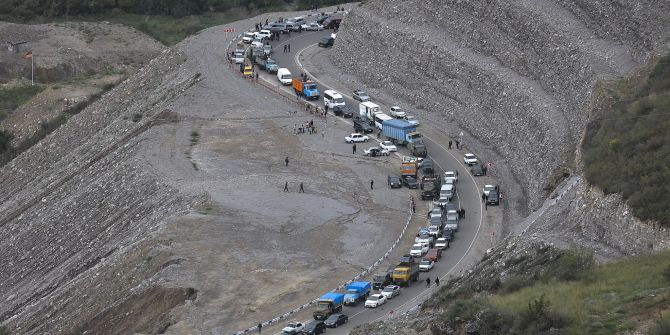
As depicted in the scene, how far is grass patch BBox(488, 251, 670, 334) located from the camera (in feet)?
112

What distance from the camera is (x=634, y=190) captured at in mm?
45312

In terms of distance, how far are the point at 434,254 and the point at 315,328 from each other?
10364 millimetres

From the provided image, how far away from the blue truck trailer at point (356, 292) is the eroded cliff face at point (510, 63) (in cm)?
1193

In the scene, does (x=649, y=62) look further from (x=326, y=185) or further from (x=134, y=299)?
(x=134, y=299)

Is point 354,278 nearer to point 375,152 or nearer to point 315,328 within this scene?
point 315,328

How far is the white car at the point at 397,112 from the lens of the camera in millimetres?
81625

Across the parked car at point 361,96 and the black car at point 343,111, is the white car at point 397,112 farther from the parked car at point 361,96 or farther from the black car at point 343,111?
the parked car at point 361,96

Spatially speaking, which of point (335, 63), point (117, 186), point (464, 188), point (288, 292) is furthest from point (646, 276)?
point (335, 63)

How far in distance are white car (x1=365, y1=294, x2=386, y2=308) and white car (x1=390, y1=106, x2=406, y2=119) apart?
30171 millimetres

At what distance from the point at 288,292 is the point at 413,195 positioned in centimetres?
1571

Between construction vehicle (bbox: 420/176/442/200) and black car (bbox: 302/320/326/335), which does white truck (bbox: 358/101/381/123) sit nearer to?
construction vehicle (bbox: 420/176/442/200)

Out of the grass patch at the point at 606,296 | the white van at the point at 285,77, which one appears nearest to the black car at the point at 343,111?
the white van at the point at 285,77

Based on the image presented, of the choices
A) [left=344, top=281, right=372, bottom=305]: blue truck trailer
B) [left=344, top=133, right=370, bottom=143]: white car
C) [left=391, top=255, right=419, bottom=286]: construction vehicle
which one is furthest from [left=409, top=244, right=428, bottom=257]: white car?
[left=344, top=133, right=370, bottom=143]: white car

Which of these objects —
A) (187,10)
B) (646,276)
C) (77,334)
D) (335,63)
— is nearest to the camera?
(646,276)
